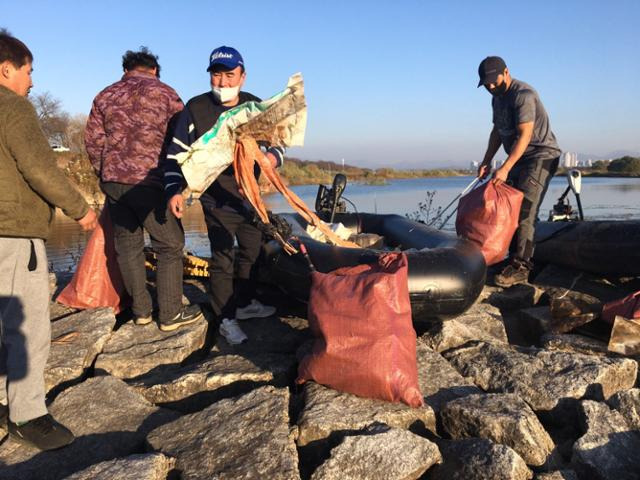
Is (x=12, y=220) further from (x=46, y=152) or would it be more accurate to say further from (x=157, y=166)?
(x=157, y=166)

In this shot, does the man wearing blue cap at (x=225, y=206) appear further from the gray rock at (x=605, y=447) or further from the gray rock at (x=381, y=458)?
→ the gray rock at (x=605, y=447)

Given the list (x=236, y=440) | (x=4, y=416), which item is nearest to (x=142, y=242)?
(x=4, y=416)

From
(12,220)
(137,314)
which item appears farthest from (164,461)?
(137,314)

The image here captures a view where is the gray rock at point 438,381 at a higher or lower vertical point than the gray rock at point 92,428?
higher

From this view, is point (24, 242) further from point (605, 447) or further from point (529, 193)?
point (529, 193)

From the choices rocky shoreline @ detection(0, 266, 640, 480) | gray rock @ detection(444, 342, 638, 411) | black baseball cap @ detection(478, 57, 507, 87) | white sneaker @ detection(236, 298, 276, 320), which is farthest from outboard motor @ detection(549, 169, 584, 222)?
white sneaker @ detection(236, 298, 276, 320)

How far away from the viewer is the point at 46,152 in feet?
7.72

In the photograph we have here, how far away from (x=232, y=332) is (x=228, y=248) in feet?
1.98

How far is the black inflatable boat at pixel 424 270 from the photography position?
321cm

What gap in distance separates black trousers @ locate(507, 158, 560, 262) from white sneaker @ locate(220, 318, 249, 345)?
9.25 feet

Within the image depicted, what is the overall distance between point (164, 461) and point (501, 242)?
11.4 feet

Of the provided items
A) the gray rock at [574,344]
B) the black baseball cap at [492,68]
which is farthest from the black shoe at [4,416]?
the black baseball cap at [492,68]

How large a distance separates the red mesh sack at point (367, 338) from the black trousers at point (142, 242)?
4.47 ft

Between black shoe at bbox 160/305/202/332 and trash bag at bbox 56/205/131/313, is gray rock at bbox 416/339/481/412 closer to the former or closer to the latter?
black shoe at bbox 160/305/202/332
